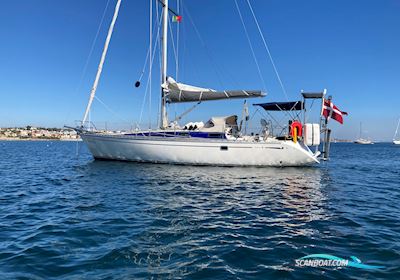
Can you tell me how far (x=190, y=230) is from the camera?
23.0 feet

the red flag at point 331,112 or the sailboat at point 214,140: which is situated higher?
the red flag at point 331,112

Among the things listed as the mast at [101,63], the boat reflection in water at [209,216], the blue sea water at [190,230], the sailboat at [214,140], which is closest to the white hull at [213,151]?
the sailboat at [214,140]

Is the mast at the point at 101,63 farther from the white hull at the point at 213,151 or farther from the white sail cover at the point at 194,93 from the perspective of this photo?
the white sail cover at the point at 194,93

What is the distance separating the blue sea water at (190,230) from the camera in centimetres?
489

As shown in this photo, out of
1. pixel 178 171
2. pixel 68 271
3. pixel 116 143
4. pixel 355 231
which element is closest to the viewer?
pixel 68 271

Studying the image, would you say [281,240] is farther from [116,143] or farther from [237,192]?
[116,143]

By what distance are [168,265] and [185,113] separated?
61.0 feet

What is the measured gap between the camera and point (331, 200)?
35.7 ft

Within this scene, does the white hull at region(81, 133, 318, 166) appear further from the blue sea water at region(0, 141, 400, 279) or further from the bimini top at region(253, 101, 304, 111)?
the blue sea water at region(0, 141, 400, 279)

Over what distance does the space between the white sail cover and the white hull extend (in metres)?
3.51

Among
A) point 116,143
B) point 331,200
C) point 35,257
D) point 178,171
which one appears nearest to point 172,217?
point 35,257

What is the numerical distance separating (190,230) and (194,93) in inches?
630

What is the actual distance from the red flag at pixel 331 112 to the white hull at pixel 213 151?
281 centimetres

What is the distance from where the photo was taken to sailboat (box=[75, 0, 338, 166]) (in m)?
20.2
